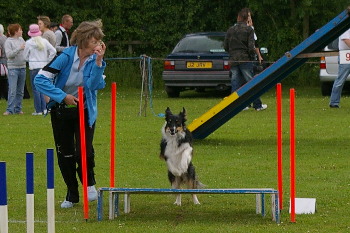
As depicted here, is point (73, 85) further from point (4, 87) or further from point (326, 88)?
point (326, 88)

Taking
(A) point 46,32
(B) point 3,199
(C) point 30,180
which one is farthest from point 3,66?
(B) point 3,199

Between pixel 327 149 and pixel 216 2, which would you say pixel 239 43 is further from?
pixel 216 2

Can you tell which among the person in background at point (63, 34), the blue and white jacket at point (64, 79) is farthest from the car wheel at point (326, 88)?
the blue and white jacket at point (64, 79)

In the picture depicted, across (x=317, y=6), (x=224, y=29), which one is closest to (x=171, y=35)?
(x=224, y=29)

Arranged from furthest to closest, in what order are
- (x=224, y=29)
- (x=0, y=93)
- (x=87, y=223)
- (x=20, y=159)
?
1. (x=224, y=29)
2. (x=0, y=93)
3. (x=20, y=159)
4. (x=87, y=223)

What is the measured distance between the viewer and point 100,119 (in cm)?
1961

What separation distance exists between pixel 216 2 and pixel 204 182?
1966 cm

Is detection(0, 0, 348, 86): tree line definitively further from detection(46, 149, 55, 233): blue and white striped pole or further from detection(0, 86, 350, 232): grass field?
detection(46, 149, 55, 233): blue and white striped pole

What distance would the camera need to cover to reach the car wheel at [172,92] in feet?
82.7

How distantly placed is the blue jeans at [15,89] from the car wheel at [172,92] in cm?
521

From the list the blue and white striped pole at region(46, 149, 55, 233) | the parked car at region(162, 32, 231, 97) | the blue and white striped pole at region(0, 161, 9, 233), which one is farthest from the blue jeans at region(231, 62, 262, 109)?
the blue and white striped pole at region(0, 161, 9, 233)

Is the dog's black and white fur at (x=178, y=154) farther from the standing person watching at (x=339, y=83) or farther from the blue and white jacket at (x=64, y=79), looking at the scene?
the standing person watching at (x=339, y=83)

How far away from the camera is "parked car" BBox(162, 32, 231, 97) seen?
24.2 metres

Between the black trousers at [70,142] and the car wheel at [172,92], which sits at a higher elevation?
the black trousers at [70,142]
